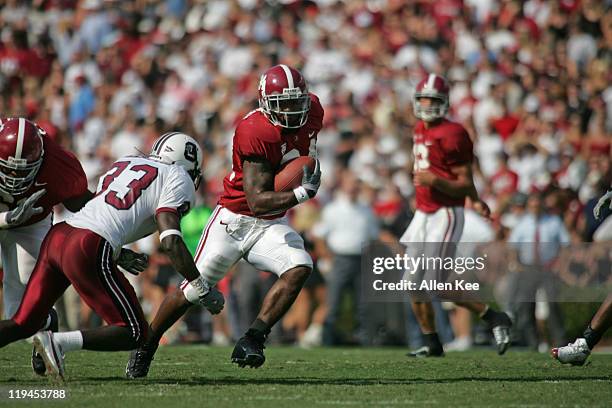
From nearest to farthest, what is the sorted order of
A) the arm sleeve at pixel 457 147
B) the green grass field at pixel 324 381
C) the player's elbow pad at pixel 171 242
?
the green grass field at pixel 324 381
the player's elbow pad at pixel 171 242
the arm sleeve at pixel 457 147

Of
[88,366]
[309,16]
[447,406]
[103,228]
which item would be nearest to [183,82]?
[309,16]

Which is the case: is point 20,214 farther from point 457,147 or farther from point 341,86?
point 341,86

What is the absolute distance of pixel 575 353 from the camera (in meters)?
7.44

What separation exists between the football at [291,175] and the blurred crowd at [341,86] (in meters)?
4.59

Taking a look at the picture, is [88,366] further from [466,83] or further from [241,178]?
[466,83]

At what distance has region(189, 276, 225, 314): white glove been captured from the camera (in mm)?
6418

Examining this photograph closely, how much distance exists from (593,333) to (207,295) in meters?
2.62

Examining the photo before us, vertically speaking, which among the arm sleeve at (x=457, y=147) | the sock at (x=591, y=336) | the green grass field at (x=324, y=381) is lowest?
the green grass field at (x=324, y=381)

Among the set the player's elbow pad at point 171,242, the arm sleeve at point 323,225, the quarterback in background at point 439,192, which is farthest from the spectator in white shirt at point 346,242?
the player's elbow pad at point 171,242

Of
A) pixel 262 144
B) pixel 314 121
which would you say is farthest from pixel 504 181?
pixel 262 144

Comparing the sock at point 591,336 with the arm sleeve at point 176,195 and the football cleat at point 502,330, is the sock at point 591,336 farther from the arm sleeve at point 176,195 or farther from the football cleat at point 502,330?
the arm sleeve at point 176,195

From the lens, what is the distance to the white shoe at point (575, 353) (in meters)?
7.41

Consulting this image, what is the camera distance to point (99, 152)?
14.2 meters

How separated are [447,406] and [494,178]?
6956mm
